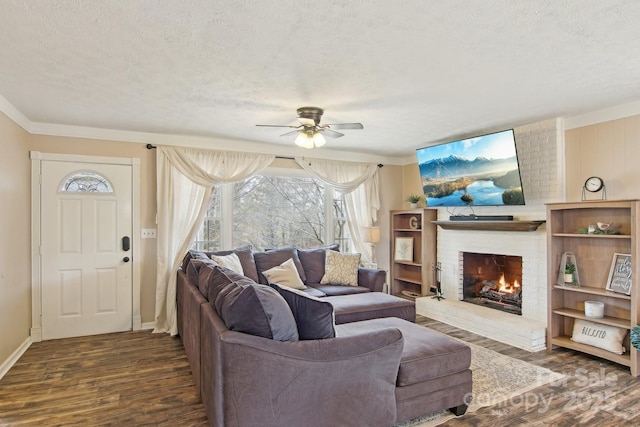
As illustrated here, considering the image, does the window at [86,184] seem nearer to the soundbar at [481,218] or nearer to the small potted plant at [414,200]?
the small potted plant at [414,200]

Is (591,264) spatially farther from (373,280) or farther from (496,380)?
(373,280)

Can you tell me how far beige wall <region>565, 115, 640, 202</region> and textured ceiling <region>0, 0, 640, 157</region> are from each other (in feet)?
0.94

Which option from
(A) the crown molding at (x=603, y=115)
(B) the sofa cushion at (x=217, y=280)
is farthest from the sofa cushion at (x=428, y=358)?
(A) the crown molding at (x=603, y=115)

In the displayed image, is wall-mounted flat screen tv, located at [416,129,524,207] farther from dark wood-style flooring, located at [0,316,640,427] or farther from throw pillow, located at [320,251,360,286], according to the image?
dark wood-style flooring, located at [0,316,640,427]

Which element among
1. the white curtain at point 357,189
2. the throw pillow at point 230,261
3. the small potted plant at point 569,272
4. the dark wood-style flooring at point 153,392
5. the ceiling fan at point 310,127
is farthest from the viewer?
the white curtain at point 357,189

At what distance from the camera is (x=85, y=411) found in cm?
261

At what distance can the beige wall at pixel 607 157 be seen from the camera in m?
3.47

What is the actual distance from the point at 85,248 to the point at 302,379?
3.53 meters

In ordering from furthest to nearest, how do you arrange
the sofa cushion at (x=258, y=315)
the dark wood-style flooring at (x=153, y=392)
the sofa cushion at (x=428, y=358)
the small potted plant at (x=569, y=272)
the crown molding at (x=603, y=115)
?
1. the small potted plant at (x=569, y=272)
2. the crown molding at (x=603, y=115)
3. the dark wood-style flooring at (x=153, y=392)
4. the sofa cushion at (x=428, y=358)
5. the sofa cushion at (x=258, y=315)

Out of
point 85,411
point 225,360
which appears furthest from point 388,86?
point 85,411

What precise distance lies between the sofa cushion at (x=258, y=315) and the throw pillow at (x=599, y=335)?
308 centimetres

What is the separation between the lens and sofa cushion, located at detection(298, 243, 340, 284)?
4965 millimetres

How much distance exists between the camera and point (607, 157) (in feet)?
12.0

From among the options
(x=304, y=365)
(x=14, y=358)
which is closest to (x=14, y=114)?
Answer: (x=14, y=358)
